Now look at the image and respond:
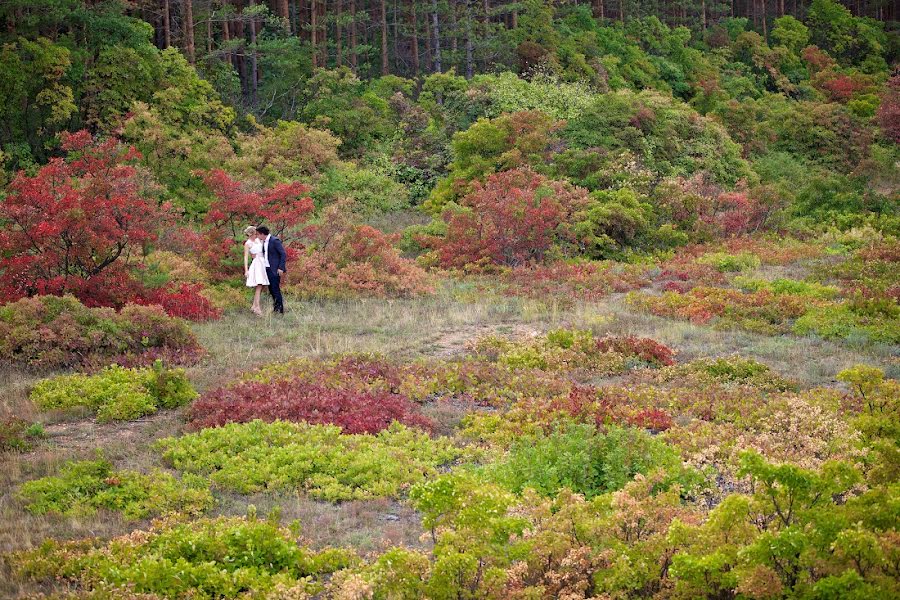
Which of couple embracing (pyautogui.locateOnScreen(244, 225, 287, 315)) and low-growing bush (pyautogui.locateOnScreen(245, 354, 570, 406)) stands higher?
couple embracing (pyautogui.locateOnScreen(244, 225, 287, 315))

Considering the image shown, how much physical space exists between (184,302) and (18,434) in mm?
6085

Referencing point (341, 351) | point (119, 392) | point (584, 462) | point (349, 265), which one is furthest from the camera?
point (349, 265)

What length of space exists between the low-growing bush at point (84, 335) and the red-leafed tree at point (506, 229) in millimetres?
9325

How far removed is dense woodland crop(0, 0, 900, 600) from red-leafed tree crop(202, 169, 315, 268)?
0.07m

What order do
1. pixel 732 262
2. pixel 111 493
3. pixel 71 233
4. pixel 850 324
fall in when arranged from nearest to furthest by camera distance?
pixel 111 493 < pixel 71 233 < pixel 850 324 < pixel 732 262

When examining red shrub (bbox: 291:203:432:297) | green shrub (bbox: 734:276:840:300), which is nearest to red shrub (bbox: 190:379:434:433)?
red shrub (bbox: 291:203:432:297)

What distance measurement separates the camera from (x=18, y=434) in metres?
9.30

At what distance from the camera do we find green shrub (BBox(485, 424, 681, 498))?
7.96m

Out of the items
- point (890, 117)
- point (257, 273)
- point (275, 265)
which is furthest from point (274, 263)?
point (890, 117)

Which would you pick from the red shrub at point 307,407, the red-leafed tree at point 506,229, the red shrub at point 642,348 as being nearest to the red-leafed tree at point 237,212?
the red-leafed tree at point 506,229

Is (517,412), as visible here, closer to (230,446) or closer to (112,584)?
(230,446)

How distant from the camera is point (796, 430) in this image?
29.9 feet

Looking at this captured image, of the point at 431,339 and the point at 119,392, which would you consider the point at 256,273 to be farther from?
the point at 119,392

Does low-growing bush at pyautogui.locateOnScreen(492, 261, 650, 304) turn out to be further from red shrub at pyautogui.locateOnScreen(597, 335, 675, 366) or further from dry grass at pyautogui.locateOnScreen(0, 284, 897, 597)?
red shrub at pyautogui.locateOnScreen(597, 335, 675, 366)
